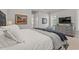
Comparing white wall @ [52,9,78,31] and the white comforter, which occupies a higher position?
white wall @ [52,9,78,31]

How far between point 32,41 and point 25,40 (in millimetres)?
80

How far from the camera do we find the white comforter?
1.31 m

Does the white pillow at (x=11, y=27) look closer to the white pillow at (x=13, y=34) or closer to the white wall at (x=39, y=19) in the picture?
the white pillow at (x=13, y=34)

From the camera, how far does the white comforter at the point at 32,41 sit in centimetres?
131

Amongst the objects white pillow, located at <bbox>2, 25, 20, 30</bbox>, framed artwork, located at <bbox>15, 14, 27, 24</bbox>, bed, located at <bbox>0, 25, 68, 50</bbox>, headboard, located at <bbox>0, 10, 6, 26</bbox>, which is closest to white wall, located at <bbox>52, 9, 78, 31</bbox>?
bed, located at <bbox>0, 25, 68, 50</bbox>

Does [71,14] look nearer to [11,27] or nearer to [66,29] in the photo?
[66,29]

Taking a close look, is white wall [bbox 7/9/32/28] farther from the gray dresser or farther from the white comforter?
the gray dresser

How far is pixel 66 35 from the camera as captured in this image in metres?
1.37

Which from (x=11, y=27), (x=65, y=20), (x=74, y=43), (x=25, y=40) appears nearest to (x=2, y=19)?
(x=11, y=27)

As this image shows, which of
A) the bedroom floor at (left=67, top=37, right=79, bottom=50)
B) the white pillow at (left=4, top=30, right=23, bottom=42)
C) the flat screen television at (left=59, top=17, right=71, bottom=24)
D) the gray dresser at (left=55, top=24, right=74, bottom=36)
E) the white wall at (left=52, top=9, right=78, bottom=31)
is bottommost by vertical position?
the bedroom floor at (left=67, top=37, right=79, bottom=50)

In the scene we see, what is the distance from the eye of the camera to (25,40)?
1.32 meters

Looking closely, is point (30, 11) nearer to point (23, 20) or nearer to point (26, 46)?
point (23, 20)
